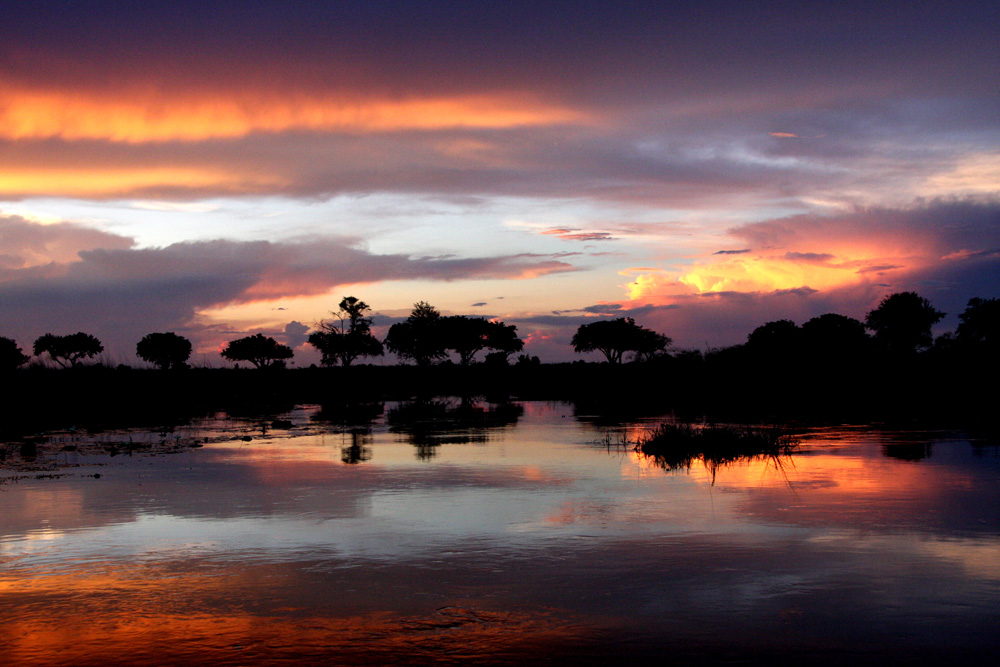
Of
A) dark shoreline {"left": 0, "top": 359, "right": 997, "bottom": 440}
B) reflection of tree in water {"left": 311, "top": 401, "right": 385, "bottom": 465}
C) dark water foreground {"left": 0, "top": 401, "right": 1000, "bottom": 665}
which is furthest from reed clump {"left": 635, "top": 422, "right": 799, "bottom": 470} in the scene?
dark shoreline {"left": 0, "top": 359, "right": 997, "bottom": 440}

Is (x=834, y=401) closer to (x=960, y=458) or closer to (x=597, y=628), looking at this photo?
(x=960, y=458)

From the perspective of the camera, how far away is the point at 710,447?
1898cm

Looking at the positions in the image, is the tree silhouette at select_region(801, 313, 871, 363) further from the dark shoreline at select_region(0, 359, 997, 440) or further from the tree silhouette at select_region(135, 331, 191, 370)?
the tree silhouette at select_region(135, 331, 191, 370)

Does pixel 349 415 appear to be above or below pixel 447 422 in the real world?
above

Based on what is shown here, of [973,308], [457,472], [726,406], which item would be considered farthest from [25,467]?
[973,308]

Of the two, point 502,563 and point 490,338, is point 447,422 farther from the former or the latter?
point 490,338

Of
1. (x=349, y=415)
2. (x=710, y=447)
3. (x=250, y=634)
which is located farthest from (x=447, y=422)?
(x=250, y=634)

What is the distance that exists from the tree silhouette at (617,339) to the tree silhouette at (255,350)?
128 ft

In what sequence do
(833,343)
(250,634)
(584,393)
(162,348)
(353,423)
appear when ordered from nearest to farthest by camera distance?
(250,634) < (353,423) < (833,343) < (584,393) < (162,348)

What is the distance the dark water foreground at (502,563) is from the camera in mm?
6680

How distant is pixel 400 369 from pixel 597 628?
228 feet

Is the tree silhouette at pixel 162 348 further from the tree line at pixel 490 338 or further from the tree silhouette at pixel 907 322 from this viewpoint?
the tree silhouette at pixel 907 322

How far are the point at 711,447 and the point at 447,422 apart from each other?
13.6m

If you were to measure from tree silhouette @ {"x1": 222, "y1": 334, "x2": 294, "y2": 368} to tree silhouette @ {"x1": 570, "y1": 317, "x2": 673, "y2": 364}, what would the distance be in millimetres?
39009
